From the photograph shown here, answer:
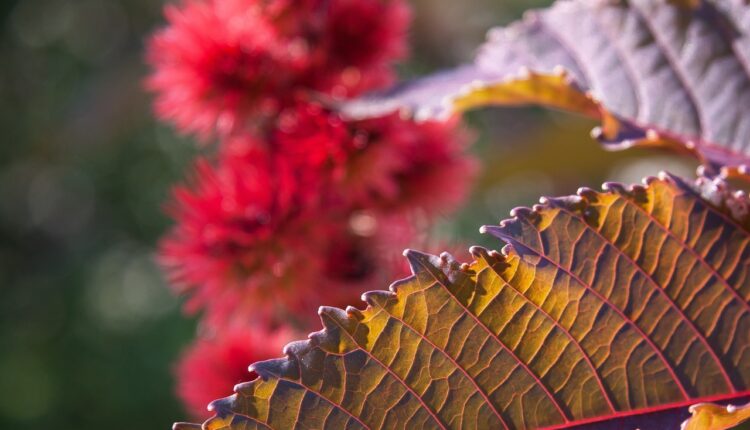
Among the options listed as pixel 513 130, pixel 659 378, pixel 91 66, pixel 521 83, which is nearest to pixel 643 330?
pixel 659 378

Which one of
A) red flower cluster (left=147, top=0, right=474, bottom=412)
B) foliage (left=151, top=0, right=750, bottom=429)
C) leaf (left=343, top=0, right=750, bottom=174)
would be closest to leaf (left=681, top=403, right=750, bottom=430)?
foliage (left=151, top=0, right=750, bottom=429)

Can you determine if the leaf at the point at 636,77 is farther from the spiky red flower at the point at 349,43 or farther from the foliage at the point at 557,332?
the spiky red flower at the point at 349,43

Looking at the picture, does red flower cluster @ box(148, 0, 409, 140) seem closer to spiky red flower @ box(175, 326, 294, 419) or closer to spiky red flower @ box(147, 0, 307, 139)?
spiky red flower @ box(147, 0, 307, 139)

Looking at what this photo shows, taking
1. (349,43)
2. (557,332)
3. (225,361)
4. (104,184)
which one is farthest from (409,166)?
(104,184)

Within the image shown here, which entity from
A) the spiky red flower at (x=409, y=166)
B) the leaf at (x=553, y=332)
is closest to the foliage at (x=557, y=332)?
the leaf at (x=553, y=332)

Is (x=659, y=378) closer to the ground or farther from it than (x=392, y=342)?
closer to the ground

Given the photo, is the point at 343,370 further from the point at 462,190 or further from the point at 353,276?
the point at 462,190
